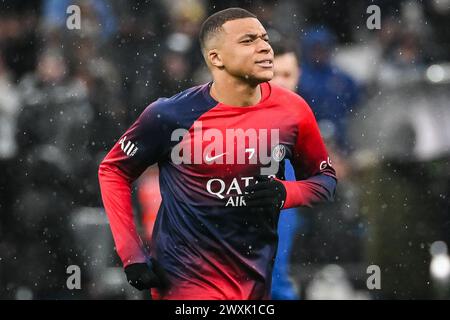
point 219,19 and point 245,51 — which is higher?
point 219,19

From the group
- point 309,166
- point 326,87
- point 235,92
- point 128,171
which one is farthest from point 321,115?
point 128,171

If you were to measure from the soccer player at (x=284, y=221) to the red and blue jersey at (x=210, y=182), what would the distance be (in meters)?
0.30

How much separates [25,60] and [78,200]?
953 millimetres

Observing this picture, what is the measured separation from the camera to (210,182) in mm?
5617

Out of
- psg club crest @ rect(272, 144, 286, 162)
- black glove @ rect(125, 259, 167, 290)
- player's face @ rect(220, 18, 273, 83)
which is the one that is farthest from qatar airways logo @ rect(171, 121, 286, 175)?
black glove @ rect(125, 259, 167, 290)

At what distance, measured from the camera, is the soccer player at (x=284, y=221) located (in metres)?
5.99

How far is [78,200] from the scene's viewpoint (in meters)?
6.58

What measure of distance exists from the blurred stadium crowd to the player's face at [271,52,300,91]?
0.24m

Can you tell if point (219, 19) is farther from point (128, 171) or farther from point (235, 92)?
point (128, 171)

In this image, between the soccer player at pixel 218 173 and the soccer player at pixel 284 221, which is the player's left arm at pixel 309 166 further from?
the soccer player at pixel 284 221

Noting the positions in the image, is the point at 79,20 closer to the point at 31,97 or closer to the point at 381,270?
the point at 31,97

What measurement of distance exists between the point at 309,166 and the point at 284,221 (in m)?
0.43

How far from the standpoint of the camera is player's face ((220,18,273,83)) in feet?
18.3

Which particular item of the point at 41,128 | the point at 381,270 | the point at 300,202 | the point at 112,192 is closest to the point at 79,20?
the point at 41,128
